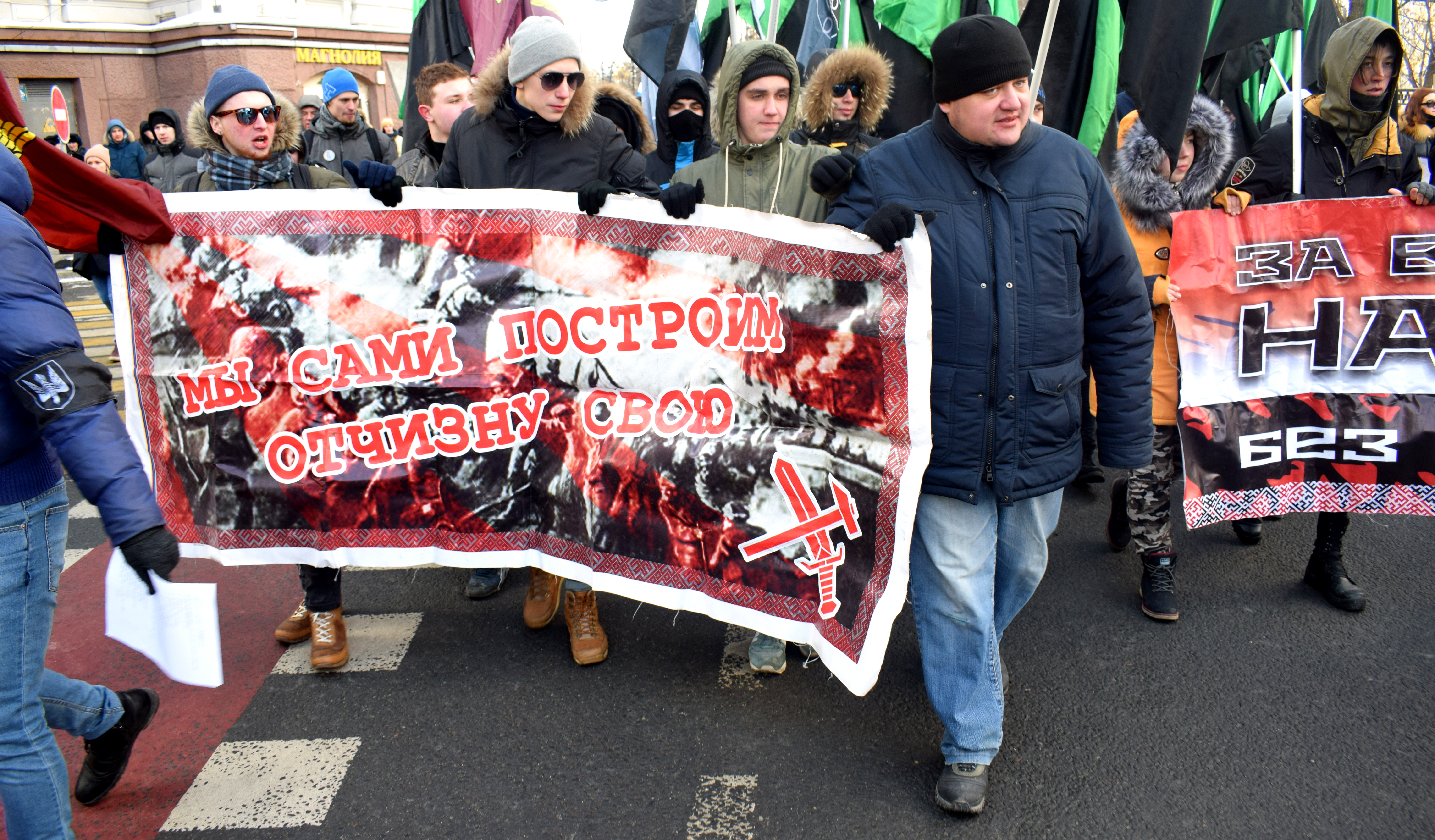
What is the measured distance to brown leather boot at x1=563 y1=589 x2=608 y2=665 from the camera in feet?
11.2

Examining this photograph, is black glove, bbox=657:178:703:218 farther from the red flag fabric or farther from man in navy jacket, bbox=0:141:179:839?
the red flag fabric

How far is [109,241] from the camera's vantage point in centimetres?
325

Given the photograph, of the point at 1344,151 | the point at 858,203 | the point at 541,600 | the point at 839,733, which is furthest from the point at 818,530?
the point at 1344,151

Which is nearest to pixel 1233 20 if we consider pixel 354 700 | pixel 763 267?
pixel 763 267

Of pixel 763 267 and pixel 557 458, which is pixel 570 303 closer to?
pixel 557 458

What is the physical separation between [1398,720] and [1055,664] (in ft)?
3.35

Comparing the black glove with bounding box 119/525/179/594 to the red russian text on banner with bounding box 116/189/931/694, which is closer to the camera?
the black glove with bounding box 119/525/179/594

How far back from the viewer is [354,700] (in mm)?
3250

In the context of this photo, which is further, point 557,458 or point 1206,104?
point 1206,104

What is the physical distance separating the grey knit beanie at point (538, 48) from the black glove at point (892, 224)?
1630mm

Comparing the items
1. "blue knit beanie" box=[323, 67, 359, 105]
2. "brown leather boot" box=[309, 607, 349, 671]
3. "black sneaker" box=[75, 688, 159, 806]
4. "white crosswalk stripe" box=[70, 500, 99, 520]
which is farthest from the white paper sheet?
"blue knit beanie" box=[323, 67, 359, 105]

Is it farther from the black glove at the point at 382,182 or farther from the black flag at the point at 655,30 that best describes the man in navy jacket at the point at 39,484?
the black flag at the point at 655,30

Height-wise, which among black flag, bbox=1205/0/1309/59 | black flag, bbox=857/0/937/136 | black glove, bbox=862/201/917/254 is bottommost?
black glove, bbox=862/201/917/254

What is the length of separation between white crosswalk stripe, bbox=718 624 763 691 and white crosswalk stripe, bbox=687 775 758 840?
51cm
